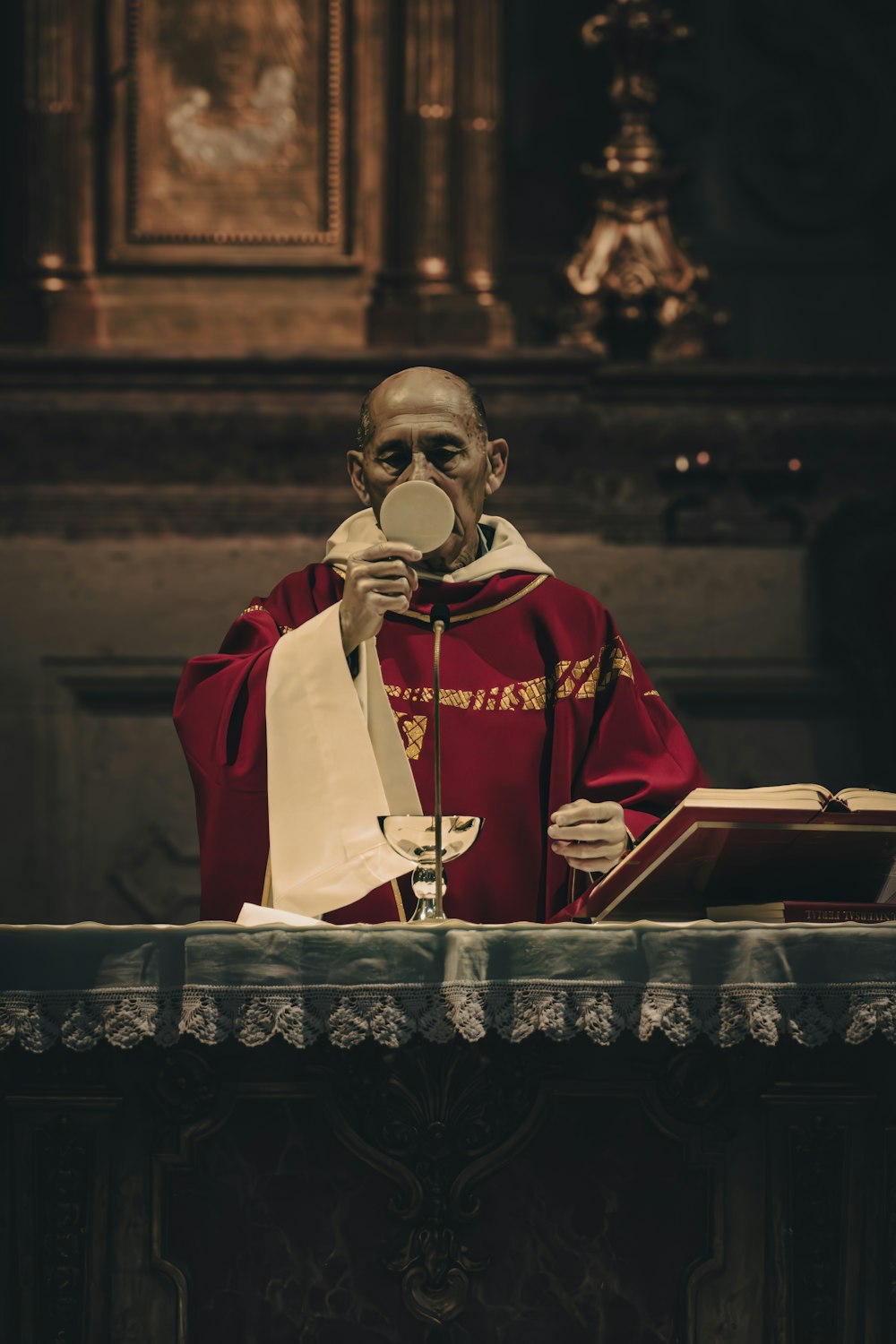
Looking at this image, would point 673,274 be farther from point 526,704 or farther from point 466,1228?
point 466,1228

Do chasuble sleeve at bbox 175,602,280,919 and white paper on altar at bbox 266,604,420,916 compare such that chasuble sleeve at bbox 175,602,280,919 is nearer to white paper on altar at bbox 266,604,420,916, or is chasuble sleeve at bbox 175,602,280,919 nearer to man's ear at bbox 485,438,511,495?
white paper on altar at bbox 266,604,420,916

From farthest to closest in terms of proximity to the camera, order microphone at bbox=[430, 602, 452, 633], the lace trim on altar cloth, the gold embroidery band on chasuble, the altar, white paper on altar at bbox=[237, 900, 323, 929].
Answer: the gold embroidery band on chasuble → microphone at bbox=[430, 602, 452, 633] → white paper on altar at bbox=[237, 900, 323, 929] → the altar → the lace trim on altar cloth

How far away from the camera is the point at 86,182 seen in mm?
6281

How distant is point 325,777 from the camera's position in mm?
3289

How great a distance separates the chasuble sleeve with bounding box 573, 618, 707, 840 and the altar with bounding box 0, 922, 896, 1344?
2.32 ft

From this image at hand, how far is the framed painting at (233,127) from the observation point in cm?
626

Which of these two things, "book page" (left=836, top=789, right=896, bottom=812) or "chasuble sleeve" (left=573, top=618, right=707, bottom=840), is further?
"chasuble sleeve" (left=573, top=618, right=707, bottom=840)

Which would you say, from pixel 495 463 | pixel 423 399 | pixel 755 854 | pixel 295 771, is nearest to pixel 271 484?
pixel 495 463

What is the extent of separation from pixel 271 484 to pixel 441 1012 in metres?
3.59

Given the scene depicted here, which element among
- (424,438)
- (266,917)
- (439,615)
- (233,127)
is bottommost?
(266,917)

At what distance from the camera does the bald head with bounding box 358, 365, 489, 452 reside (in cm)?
366

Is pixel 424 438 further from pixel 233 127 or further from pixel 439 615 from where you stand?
pixel 233 127

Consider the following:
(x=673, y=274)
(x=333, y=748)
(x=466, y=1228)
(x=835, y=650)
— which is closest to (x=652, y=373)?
(x=673, y=274)

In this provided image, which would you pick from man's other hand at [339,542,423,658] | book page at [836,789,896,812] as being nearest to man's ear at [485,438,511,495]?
man's other hand at [339,542,423,658]
